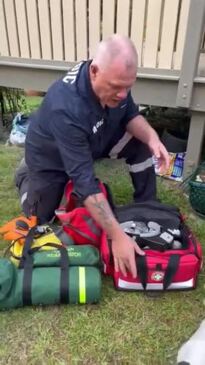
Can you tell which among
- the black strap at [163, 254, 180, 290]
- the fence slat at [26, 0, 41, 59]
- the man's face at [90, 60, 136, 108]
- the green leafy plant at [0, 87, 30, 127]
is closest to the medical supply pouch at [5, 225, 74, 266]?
the black strap at [163, 254, 180, 290]

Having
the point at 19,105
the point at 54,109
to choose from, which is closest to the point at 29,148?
the point at 54,109

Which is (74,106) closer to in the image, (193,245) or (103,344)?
(193,245)

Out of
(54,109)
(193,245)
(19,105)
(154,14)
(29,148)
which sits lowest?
(19,105)

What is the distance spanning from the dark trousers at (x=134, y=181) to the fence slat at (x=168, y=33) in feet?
2.92

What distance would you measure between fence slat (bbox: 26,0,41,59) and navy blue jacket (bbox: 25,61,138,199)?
53.9 inches

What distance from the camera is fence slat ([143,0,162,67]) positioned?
3040 millimetres

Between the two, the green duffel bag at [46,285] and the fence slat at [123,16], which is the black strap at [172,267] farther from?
the fence slat at [123,16]

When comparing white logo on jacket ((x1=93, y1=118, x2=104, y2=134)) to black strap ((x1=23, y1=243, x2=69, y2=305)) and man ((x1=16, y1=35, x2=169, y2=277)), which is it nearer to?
man ((x1=16, y1=35, x2=169, y2=277))

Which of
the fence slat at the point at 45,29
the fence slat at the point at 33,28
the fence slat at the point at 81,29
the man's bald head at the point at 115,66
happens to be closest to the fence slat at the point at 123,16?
the fence slat at the point at 81,29

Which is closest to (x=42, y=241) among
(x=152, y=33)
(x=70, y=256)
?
(x=70, y=256)

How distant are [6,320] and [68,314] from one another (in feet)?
1.11

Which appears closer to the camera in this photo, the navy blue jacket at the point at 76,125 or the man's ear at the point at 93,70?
the man's ear at the point at 93,70

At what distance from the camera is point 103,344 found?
191 cm

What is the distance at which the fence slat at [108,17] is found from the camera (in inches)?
125
